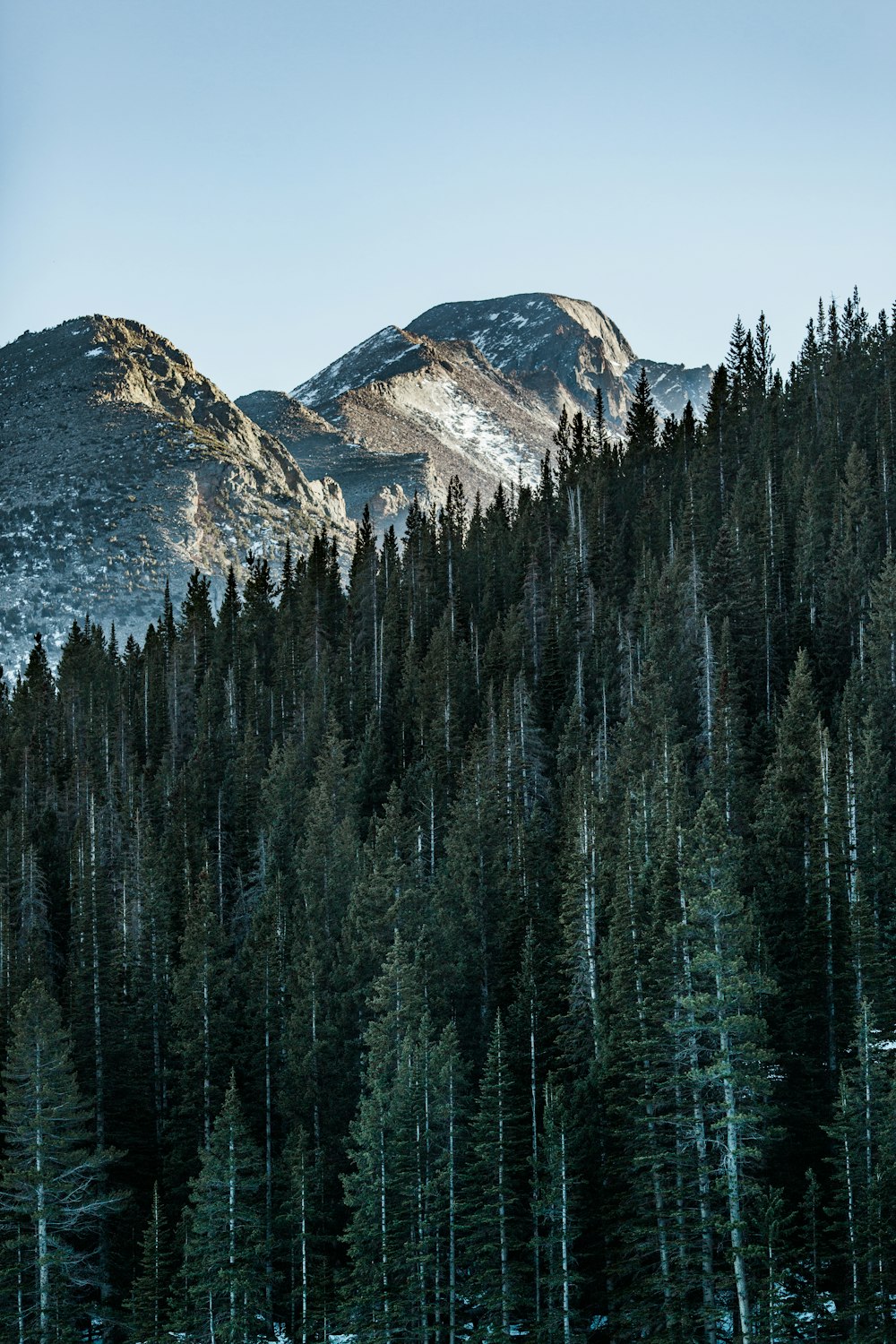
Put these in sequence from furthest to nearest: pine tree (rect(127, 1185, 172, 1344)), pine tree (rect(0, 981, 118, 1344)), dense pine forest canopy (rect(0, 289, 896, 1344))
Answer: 1. pine tree (rect(127, 1185, 172, 1344))
2. pine tree (rect(0, 981, 118, 1344))
3. dense pine forest canopy (rect(0, 289, 896, 1344))

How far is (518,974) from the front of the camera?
62.5 meters

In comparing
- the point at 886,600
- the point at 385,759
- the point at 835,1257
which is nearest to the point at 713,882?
the point at 835,1257

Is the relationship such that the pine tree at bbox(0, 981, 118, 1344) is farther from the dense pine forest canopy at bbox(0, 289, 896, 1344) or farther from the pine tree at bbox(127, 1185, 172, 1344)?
the pine tree at bbox(127, 1185, 172, 1344)

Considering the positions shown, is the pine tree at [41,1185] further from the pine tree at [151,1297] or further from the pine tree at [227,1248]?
the pine tree at [227,1248]

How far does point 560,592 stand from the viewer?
109625 mm

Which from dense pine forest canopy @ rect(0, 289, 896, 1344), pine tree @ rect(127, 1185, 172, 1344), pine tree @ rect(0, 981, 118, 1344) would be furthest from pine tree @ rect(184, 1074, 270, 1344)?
Result: pine tree @ rect(0, 981, 118, 1344)

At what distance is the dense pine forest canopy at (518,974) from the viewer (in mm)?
43938

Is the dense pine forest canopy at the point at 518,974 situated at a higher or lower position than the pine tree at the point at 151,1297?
higher

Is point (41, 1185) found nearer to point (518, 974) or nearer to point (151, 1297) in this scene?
point (151, 1297)

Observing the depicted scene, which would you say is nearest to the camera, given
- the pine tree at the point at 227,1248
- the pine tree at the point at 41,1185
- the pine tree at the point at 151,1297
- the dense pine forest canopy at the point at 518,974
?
the dense pine forest canopy at the point at 518,974

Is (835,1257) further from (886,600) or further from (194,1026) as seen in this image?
(886,600)

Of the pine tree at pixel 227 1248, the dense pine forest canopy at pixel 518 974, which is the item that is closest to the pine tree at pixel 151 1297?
the dense pine forest canopy at pixel 518 974

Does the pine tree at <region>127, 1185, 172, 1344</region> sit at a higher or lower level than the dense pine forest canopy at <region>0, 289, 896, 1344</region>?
lower

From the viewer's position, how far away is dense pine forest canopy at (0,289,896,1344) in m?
43.9
